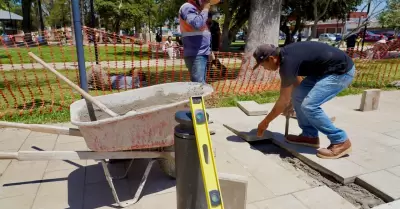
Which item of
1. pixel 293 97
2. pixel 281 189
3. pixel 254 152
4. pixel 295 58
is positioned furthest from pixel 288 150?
pixel 295 58

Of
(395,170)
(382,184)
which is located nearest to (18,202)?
(382,184)

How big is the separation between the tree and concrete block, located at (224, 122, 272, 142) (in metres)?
8.19

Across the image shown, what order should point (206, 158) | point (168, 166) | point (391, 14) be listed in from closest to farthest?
point (206, 158) < point (168, 166) < point (391, 14)

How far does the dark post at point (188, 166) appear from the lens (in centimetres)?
187

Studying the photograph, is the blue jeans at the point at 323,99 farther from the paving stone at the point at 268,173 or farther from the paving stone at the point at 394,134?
the paving stone at the point at 394,134

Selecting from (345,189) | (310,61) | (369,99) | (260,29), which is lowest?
(345,189)

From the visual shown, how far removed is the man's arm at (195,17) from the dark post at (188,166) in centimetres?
172

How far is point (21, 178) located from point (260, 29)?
6.00 meters

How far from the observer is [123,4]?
36.4 meters

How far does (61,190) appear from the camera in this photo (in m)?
2.79

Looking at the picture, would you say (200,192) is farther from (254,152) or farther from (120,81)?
(120,81)

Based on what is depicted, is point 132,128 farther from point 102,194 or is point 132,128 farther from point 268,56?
point 268,56

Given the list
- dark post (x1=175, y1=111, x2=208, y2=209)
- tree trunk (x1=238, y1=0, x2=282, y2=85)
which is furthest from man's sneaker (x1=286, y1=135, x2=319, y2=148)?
tree trunk (x1=238, y1=0, x2=282, y2=85)

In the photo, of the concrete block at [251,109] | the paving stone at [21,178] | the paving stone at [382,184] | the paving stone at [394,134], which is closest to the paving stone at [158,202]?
the paving stone at [21,178]
